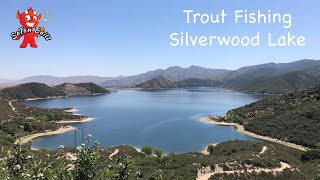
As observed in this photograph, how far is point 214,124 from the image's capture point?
139 metres

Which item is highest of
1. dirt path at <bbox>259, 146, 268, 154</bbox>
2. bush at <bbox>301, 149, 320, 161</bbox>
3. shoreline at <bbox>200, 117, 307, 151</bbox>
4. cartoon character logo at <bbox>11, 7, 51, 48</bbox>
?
cartoon character logo at <bbox>11, 7, 51, 48</bbox>

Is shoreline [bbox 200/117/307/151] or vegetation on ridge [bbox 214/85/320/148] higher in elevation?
vegetation on ridge [bbox 214/85/320/148]

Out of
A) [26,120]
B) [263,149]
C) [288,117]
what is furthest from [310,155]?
[26,120]

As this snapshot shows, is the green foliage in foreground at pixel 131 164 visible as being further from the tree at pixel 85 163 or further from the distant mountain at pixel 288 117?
the distant mountain at pixel 288 117

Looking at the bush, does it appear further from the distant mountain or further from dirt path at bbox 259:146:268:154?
the distant mountain

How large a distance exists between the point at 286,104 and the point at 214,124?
3116cm

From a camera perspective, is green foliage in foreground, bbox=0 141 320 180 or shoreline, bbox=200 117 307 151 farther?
shoreline, bbox=200 117 307 151

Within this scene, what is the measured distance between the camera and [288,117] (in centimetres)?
12081

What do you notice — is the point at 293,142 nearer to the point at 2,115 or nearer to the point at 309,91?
the point at 309,91

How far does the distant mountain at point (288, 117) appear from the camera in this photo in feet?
339

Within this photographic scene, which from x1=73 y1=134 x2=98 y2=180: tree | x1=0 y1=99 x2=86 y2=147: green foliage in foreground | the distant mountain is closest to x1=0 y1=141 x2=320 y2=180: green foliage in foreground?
x1=73 y1=134 x2=98 y2=180: tree

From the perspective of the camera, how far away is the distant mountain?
10344 centimetres

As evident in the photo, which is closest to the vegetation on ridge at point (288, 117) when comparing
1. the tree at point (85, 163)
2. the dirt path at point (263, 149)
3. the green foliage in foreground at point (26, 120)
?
the dirt path at point (263, 149)

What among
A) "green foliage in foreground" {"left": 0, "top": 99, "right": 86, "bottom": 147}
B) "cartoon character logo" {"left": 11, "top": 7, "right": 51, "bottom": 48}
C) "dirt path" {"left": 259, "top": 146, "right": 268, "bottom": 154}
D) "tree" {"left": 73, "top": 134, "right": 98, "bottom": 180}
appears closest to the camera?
"tree" {"left": 73, "top": 134, "right": 98, "bottom": 180}
